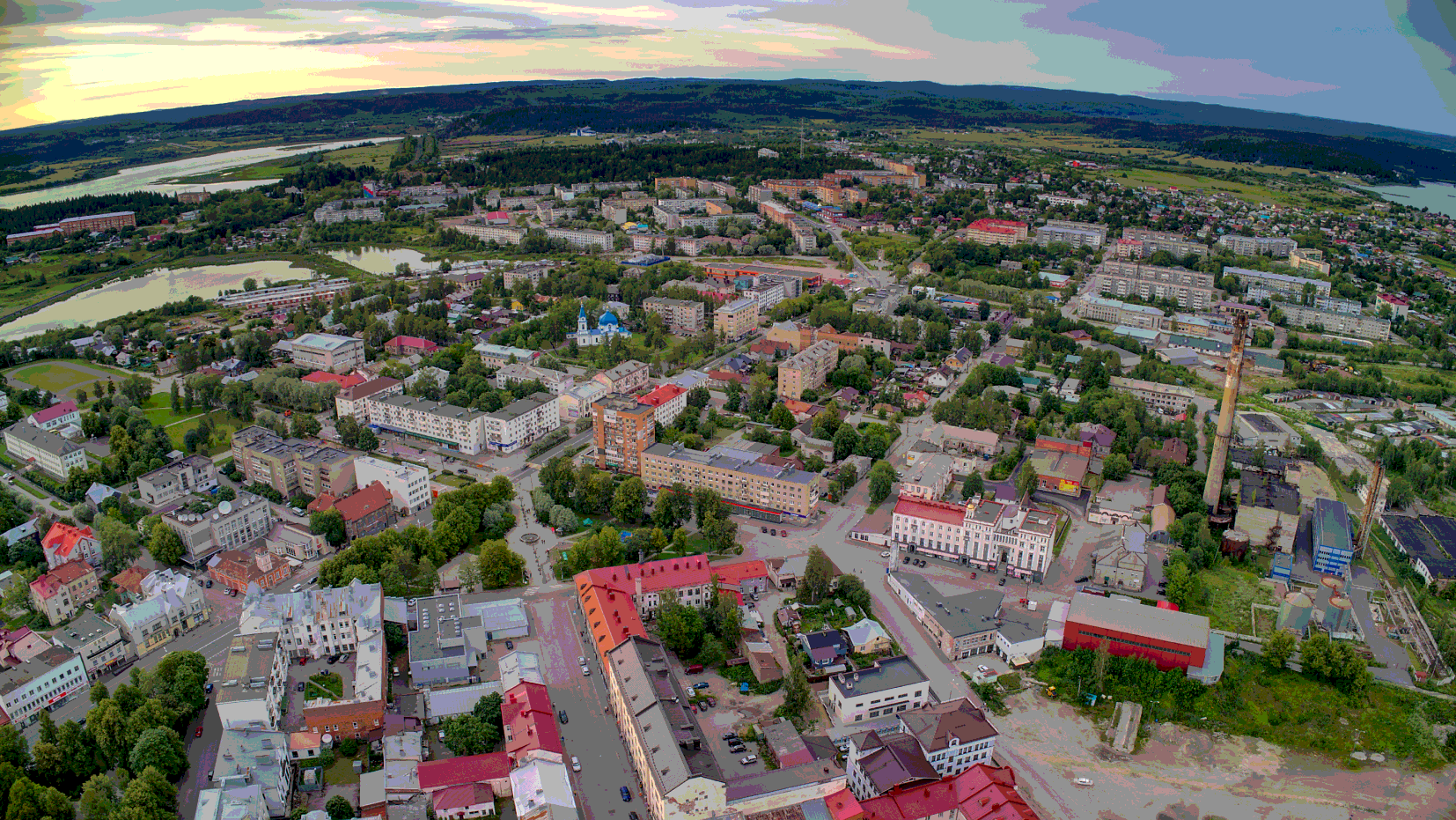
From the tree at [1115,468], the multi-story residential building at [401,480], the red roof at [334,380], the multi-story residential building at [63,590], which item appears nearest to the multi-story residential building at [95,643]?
the multi-story residential building at [63,590]

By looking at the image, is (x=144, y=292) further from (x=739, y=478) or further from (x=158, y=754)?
(x=158, y=754)

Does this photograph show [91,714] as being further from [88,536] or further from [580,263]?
[580,263]

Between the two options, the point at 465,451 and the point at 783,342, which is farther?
the point at 783,342

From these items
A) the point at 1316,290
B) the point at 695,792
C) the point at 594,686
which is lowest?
the point at 594,686

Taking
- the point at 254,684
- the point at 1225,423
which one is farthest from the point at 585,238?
the point at 254,684

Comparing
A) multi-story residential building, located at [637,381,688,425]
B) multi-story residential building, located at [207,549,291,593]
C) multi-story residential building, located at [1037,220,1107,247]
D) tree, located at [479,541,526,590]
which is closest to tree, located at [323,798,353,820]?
tree, located at [479,541,526,590]

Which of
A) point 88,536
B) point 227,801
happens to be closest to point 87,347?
point 88,536

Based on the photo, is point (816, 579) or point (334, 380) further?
point (334, 380)
